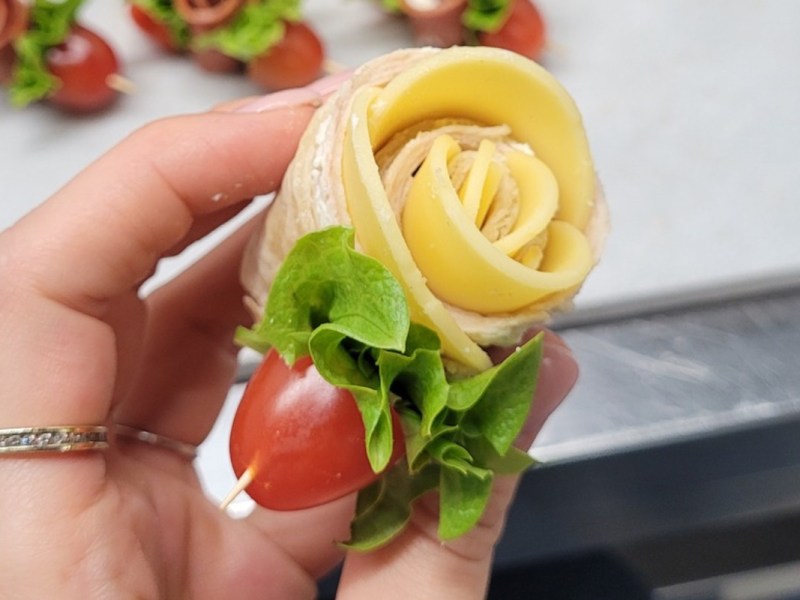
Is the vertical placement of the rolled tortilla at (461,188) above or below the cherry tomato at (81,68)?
above

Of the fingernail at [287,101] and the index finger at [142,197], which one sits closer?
the index finger at [142,197]

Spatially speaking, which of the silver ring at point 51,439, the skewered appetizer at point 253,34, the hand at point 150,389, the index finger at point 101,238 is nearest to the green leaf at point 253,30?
the skewered appetizer at point 253,34

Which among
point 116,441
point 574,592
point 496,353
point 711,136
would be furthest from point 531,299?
point 711,136

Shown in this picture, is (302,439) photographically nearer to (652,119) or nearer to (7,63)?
(652,119)

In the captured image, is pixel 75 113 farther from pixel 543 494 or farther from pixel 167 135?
pixel 543 494

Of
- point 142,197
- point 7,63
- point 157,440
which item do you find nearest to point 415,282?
point 142,197

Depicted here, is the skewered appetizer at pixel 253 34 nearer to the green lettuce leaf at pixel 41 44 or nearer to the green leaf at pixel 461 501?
the green lettuce leaf at pixel 41 44

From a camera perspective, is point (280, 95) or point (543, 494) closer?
point (280, 95)

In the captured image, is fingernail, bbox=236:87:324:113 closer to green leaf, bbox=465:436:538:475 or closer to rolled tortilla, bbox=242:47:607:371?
rolled tortilla, bbox=242:47:607:371
